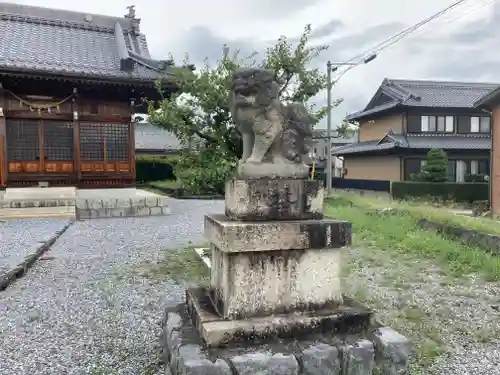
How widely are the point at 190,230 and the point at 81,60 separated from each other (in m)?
7.74

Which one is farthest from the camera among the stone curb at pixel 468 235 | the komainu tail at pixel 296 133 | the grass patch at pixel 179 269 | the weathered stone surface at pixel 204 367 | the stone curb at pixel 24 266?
the stone curb at pixel 468 235

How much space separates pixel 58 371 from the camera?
125 inches

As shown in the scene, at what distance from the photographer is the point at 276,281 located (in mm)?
2932

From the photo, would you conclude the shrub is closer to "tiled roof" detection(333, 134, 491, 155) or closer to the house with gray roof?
the house with gray roof

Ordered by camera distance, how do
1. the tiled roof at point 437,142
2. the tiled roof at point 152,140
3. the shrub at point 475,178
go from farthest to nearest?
the tiled roof at point 152,140
the tiled roof at point 437,142
the shrub at point 475,178

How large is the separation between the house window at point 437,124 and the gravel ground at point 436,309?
74.1 feet

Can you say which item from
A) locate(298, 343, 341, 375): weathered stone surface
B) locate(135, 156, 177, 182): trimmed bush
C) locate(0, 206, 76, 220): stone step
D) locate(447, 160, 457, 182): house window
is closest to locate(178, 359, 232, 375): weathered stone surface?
locate(298, 343, 341, 375): weathered stone surface

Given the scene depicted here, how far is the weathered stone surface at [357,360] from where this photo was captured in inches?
107

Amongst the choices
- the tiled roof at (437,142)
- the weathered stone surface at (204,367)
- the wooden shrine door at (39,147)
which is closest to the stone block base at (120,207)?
the wooden shrine door at (39,147)

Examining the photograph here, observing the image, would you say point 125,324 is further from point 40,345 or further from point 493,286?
point 493,286

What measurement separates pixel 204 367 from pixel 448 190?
76.0 feet

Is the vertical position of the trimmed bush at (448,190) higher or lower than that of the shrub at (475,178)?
lower

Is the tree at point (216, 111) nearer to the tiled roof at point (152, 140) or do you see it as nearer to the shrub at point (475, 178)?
the shrub at point (475, 178)

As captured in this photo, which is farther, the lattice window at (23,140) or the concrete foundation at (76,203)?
the lattice window at (23,140)
